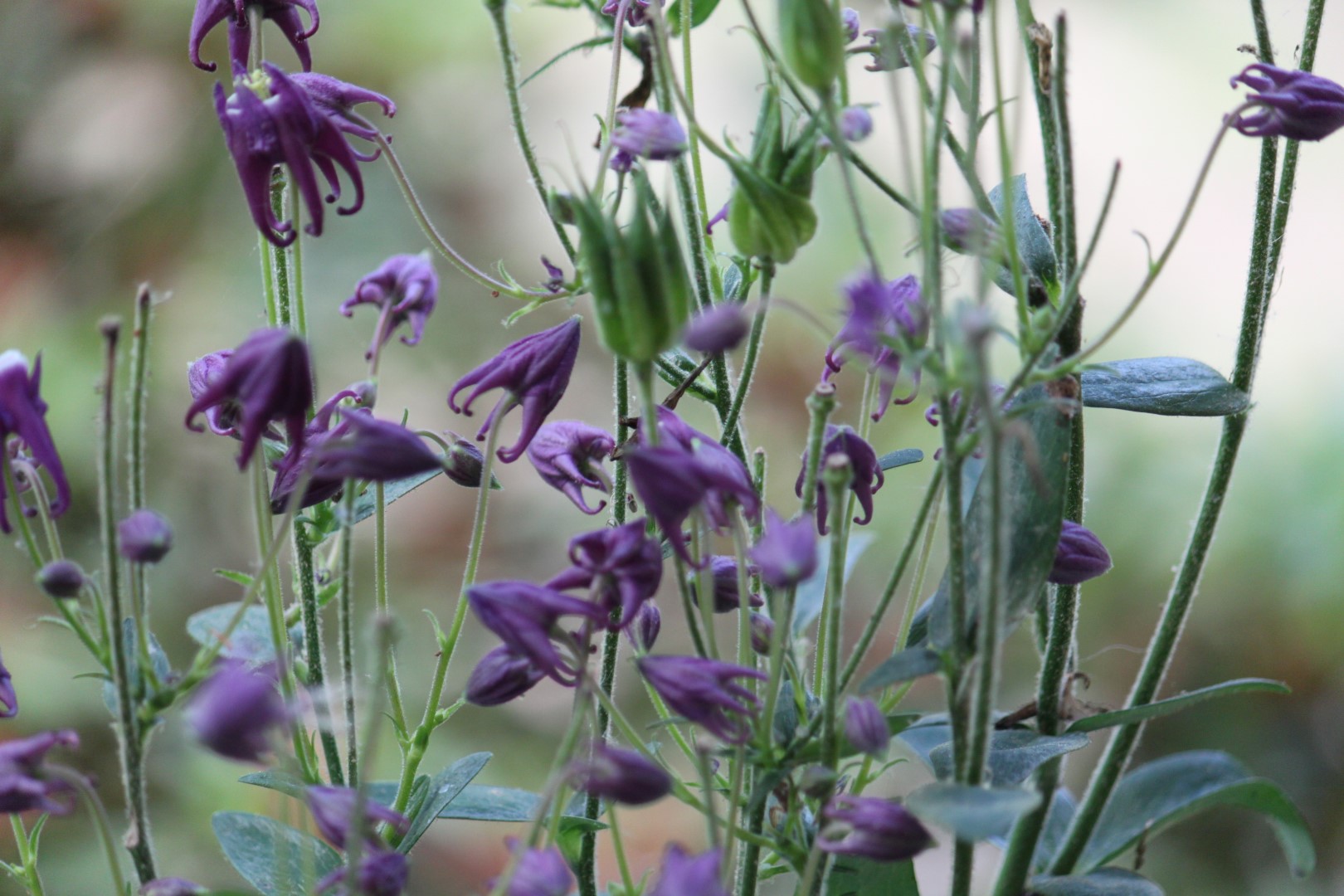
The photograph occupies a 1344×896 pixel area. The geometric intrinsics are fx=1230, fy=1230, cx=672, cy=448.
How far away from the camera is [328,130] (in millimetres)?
408

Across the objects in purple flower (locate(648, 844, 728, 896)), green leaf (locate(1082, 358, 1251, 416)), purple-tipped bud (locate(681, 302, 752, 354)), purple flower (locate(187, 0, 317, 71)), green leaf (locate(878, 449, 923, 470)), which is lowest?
purple flower (locate(648, 844, 728, 896))

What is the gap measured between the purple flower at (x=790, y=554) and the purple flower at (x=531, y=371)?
0.46ft

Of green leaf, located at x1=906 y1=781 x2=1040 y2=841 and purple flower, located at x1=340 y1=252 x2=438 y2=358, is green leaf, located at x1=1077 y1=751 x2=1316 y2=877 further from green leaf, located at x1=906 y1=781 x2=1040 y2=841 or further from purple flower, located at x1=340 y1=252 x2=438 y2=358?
purple flower, located at x1=340 y1=252 x2=438 y2=358

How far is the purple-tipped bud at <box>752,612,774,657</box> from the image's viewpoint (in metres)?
0.41

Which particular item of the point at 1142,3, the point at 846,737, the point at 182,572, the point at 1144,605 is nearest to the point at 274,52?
the point at 182,572

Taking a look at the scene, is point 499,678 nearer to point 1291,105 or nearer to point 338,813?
point 338,813

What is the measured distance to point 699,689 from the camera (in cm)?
34

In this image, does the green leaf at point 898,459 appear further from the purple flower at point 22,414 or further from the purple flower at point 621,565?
the purple flower at point 22,414

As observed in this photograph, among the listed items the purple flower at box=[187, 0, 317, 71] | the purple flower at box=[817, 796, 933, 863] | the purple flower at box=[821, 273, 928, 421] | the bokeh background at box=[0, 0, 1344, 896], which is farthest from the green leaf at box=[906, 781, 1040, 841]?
the bokeh background at box=[0, 0, 1344, 896]

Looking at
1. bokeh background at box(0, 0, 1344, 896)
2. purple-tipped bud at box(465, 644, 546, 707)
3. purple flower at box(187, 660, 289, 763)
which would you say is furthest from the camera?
bokeh background at box(0, 0, 1344, 896)

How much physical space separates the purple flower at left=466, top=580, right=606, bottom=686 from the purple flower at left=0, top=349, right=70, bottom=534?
0.13 metres

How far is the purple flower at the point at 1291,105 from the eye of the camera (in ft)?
1.33

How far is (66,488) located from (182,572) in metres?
1.17

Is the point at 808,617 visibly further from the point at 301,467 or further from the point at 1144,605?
the point at 1144,605
